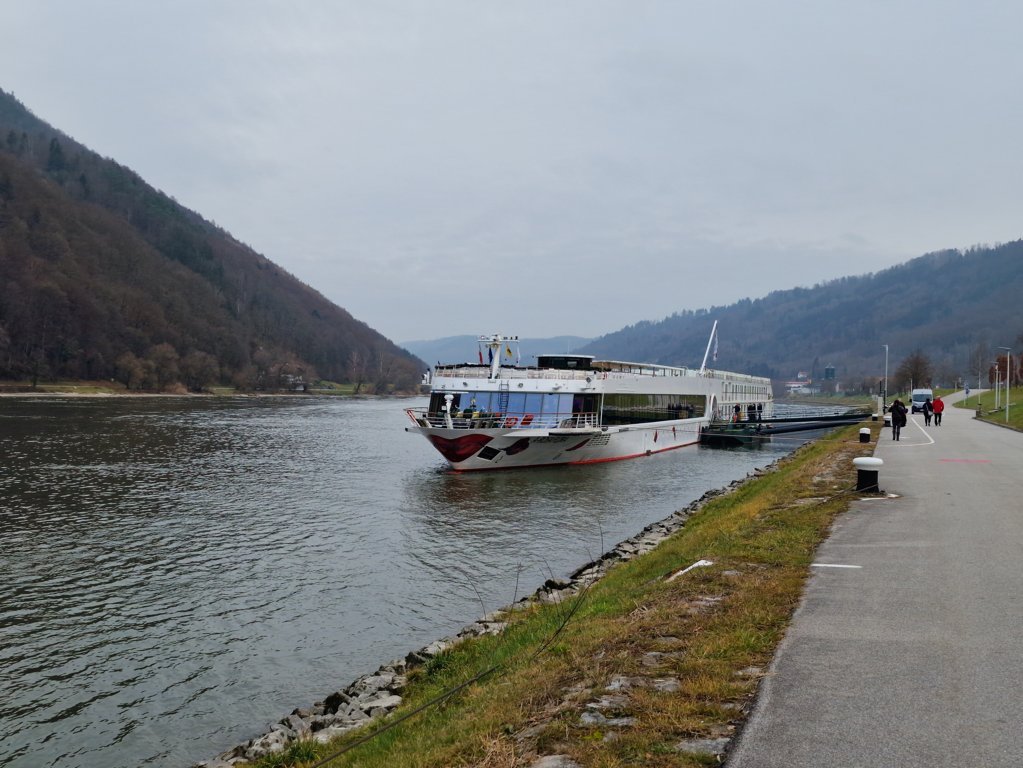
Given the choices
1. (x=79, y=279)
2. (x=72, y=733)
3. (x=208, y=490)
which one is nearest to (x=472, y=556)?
(x=72, y=733)

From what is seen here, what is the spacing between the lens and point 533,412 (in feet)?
121

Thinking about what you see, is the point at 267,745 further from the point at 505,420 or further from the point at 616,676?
the point at 505,420

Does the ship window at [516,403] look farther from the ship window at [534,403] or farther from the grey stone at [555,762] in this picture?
the grey stone at [555,762]

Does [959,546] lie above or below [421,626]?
above

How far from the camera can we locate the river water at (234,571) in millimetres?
10625

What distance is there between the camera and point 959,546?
36.5 ft

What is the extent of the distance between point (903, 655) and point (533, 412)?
3020cm

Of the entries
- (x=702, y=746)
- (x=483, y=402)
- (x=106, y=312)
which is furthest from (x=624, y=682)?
(x=106, y=312)

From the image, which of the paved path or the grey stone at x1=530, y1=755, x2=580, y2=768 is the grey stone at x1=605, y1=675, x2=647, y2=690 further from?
the grey stone at x1=530, y1=755, x2=580, y2=768

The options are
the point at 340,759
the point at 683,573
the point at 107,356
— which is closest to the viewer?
the point at 340,759

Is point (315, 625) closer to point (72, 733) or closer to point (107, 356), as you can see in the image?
point (72, 733)

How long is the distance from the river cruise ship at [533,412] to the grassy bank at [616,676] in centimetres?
2227

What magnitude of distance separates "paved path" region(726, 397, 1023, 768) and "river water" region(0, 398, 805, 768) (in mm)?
7549

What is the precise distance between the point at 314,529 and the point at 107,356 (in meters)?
121
